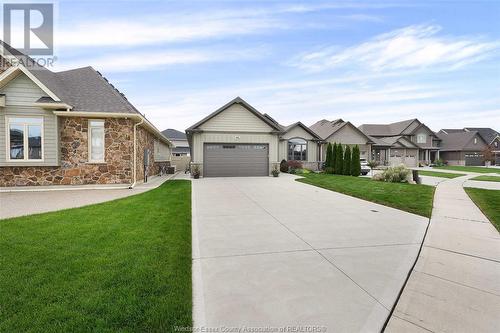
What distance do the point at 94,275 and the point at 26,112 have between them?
39.0 feet

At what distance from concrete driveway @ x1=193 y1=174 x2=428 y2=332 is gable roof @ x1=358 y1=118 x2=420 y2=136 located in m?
39.3

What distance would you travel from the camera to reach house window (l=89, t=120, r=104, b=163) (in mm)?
12586

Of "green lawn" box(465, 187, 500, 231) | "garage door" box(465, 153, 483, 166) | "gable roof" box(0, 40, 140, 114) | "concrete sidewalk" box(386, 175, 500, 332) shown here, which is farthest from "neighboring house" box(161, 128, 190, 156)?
"garage door" box(465, 153, 483, 166)

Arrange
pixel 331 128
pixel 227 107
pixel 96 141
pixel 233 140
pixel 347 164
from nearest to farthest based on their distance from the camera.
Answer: pixel 96 141 < pixel 227 107 < pixel 233 140 < pixel 347 164 < pixel 331 128

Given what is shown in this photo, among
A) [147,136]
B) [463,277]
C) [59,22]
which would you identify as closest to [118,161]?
[147,136]

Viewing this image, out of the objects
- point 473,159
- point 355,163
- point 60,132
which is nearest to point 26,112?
point 60,132

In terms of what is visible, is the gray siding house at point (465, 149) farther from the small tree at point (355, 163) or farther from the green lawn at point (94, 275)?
the green lawn at point (94, 275)

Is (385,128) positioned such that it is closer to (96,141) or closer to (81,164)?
(96,141)

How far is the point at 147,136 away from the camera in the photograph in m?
16.6

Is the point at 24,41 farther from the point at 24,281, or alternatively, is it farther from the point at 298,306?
the point at 298,306

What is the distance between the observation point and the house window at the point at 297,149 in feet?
86.8

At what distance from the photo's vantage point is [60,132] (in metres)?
12.1

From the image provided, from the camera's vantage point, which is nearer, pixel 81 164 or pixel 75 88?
pixel 81 164

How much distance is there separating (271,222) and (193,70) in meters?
16.7
